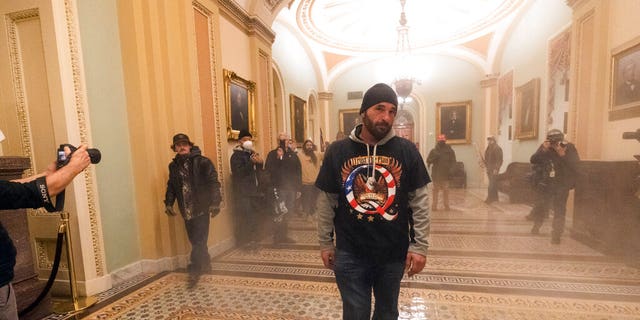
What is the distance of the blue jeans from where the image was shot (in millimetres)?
1635

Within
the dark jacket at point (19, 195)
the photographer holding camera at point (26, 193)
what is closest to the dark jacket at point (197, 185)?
the photographer holding camera at point (26, 193)

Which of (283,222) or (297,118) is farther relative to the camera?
(297,118)

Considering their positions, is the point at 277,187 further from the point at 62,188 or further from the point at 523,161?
the point at 523,161

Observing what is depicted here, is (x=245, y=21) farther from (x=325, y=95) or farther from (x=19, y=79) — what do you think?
(x=325, y=95)

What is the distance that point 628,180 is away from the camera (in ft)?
11.8

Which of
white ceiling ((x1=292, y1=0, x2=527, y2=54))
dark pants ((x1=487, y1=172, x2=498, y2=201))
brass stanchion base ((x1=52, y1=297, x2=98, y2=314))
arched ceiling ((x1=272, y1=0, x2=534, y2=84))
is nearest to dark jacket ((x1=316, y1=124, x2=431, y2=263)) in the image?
brass stanchion base ((x1=52, y1=297, x2=98, y2=314))

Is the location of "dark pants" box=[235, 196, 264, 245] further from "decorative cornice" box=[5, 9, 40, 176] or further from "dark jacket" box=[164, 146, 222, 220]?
"decorative cornice" box=[5, 9, 40, 176]

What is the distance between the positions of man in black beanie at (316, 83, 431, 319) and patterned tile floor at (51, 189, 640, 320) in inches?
43.0

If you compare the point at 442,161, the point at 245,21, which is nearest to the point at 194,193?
the point at 245,21

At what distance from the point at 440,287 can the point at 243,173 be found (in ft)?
9.76

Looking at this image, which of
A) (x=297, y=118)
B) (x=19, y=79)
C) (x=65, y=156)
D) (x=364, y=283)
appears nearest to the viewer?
(x=65, y=156)

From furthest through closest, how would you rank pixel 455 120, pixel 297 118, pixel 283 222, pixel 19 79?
pixel 455 120
pixel 297 118
pixel 283 222
pixel 19 79

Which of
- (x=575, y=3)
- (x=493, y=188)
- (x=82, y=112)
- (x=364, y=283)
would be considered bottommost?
(x=493, y=188)

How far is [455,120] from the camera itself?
1137 cm
